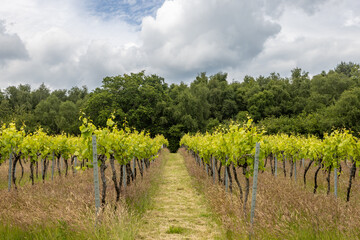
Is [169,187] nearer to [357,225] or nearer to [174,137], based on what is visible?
[357,225]

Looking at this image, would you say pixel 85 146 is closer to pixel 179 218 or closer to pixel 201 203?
pixel 179 218

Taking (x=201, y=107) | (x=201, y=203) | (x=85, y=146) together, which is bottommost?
(x=201, y=203)

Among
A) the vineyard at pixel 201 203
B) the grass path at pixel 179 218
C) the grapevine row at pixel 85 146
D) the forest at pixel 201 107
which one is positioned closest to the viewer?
the vineyard at pixel 201 203

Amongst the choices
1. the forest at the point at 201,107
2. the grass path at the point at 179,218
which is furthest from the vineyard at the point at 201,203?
the forest at the point at 201,107

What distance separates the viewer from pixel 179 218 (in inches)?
297

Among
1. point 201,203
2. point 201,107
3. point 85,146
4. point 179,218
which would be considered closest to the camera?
point 85,146

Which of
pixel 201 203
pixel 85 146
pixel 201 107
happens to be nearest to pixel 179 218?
pixel 201 203

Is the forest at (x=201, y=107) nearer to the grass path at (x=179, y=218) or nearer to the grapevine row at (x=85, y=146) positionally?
the grapevine row at (x=85, y=146)

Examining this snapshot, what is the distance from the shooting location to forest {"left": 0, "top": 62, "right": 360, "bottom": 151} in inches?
1421

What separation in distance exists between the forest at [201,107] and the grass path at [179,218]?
2180cm

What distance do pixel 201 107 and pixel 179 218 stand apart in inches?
1581

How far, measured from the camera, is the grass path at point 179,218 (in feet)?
20.2

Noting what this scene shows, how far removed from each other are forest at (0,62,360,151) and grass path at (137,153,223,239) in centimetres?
2180

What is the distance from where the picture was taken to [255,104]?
53281 millimetres
